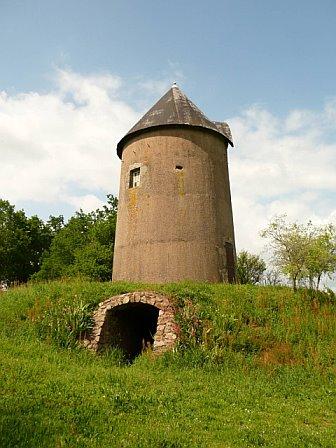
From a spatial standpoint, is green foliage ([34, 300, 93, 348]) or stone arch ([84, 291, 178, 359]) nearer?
green foliage ([34, 300, 93, 348])

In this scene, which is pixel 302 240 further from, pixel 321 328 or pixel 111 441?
pixel 111 441

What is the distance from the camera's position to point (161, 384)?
27.0ft

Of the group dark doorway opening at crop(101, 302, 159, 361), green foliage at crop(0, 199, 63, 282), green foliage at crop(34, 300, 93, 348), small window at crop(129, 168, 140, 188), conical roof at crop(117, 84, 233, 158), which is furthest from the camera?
green foliage at crop(0, 199, 63, 282)

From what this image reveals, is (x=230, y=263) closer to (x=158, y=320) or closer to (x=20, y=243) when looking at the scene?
(x=158, y=320)

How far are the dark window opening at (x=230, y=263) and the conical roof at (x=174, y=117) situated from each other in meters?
4.92

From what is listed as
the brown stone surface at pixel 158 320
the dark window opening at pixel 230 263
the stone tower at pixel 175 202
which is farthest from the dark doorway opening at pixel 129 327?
the dark window opening at pixel 230 263

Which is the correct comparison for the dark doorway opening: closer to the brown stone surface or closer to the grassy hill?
the brown stone surface

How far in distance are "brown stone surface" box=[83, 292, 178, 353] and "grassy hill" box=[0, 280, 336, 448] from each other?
1.02ft

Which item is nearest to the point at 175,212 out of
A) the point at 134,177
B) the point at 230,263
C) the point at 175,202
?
the point at 175,202

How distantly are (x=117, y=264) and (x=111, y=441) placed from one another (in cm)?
1101

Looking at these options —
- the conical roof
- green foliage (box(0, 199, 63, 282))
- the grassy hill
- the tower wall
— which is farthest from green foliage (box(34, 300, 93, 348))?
green foliage (box(0, 199, 63, 282))

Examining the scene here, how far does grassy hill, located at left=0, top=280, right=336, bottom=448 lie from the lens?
18.6ft

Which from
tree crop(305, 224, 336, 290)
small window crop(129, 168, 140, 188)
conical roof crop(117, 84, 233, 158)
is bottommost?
tree crop(305, 224, 336, 290)

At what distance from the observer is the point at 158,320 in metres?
11.2
